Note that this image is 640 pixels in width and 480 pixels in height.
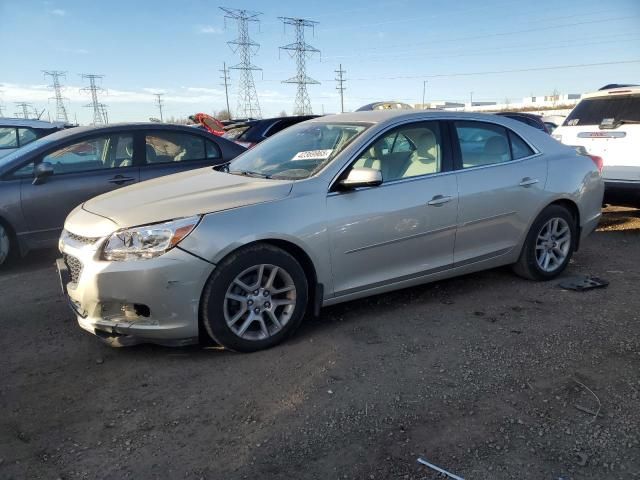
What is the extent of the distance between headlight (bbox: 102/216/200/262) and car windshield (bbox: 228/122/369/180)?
3.16ft

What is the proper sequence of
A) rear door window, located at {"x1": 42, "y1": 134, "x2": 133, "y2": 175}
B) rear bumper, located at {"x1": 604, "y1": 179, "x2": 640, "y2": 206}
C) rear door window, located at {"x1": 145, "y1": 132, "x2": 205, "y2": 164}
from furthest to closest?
1. rear bumper, located at {"x1": 604, "y1": 179, "x2": 640, "y2": 206}
2. rear door window, located at {"x1": 145, "y1": 132, "x2": 205, "y2": 164}
3. rear door window, located at {"x1": 42, "y1": 134, "x2": 133, "y2": 175}

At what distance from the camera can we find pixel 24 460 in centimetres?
246

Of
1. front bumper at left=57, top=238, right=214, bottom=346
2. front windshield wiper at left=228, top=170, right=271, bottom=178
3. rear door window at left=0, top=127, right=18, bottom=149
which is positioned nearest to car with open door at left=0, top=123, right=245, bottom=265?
front windshield wiper at left=228, top=170, right=271, bottom=178

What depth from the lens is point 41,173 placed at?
557 centimetres

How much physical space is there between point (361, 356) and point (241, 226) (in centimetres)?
114

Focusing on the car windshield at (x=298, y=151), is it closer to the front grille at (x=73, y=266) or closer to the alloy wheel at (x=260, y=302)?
the alloy wheel at (x=260, y=302)

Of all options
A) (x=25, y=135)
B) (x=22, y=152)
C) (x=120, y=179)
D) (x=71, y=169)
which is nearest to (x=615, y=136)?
(x=120, y=179)

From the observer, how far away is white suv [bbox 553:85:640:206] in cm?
657

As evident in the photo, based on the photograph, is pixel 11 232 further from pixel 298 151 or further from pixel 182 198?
pixel 298 151

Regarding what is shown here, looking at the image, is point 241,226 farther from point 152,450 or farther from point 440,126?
point 440,126

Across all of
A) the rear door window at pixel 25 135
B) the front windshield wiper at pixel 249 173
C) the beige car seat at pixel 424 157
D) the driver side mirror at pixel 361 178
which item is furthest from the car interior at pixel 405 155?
the rear door window at pixel 25 135

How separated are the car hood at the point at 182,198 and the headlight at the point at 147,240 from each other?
0.17 ft

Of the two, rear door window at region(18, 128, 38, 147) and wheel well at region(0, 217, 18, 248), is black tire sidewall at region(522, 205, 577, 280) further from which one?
rear door window at region(18, 128, 38, 147)

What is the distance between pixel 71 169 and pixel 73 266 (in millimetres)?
2747
